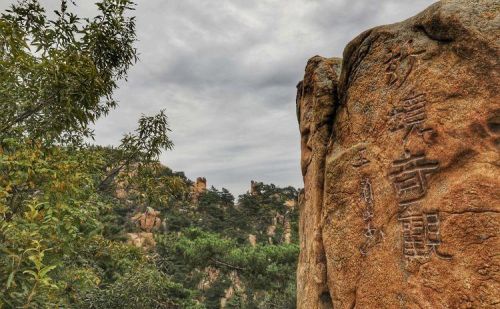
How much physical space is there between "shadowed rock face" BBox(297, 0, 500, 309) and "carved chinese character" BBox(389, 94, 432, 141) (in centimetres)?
1

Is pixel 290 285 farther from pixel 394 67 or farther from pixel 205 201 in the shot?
pixel 205 201

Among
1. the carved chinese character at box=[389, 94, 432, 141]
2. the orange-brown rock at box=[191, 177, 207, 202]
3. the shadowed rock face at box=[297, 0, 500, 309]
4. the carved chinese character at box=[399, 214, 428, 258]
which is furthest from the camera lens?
the orange-brown rock at box=[191, 177, 207, 202]

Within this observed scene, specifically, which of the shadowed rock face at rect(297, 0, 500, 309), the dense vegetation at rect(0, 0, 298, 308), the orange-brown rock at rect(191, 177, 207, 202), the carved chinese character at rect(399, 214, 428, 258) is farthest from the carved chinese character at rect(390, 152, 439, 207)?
the orange-brown rock at rect(191, 177, 207, 202)

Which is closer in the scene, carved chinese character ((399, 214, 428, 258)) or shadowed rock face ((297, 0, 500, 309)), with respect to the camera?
shadowed rock face ((297, 0, 500, 309))

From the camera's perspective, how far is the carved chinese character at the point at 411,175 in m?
3.33

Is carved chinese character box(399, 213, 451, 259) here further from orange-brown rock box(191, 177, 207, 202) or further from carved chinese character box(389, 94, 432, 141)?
orange-brown rock box(191, 177, 207, 202)

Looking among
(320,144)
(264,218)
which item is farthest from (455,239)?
(264,218)

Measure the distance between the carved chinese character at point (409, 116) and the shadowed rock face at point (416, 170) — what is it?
10 millimetres

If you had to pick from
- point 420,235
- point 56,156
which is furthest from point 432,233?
point 56,156

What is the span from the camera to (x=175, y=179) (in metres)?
7.62

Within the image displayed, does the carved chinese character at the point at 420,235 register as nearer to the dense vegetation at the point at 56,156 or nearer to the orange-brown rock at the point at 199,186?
the dense vegetation at the point at 56,156

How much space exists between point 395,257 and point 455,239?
63 cm

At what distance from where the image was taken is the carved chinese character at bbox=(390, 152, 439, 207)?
3.33 metres

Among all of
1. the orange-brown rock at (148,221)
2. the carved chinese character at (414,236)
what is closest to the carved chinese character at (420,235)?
the carved chinese character at (414,236)
